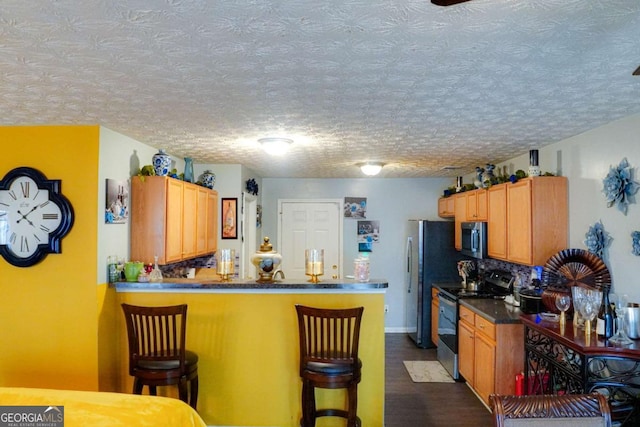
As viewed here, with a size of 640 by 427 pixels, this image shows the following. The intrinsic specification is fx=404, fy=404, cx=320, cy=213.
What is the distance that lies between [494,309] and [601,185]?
54.9 inches

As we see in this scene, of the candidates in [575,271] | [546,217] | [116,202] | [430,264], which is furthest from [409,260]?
[116,202]

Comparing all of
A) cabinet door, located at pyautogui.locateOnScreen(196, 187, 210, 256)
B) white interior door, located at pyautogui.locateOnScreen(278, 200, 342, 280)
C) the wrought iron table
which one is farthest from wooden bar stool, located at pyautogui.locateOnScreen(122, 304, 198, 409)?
white interior door, located at pyautogui.locateOnScreen(278, 200, 342, 280)

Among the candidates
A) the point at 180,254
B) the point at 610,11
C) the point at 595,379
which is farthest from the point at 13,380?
the point at 610,11

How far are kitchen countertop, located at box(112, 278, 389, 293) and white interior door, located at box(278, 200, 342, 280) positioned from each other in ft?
10.4

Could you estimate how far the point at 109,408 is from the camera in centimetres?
199

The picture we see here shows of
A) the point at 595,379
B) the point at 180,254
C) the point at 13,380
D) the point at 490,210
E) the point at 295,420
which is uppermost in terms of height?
the point at 490,210

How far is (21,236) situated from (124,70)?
1.85 metres

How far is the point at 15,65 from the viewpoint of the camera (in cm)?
186

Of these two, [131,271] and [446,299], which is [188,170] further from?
[446,299]

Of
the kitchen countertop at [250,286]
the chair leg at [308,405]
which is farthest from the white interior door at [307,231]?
the chair leg at [308,405]

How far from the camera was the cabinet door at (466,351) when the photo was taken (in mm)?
3906

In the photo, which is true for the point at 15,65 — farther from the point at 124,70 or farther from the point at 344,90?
the point at 344,90

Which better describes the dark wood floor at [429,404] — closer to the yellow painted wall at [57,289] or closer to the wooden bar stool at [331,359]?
the wooden bar stool at [331,359]

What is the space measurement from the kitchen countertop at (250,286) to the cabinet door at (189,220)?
81cm
